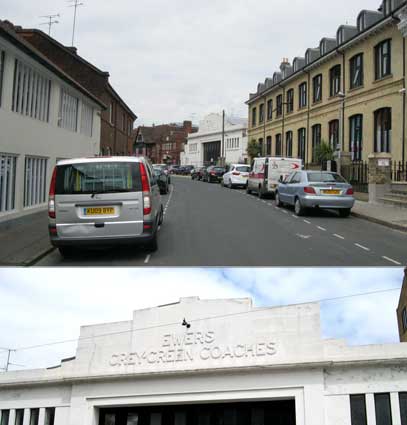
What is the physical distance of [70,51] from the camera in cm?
694

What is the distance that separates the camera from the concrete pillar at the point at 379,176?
19.0 meters

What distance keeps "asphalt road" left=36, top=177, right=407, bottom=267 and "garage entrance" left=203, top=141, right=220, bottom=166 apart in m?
36.8

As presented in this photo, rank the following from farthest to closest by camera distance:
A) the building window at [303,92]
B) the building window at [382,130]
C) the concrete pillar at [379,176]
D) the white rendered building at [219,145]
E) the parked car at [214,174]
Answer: the white rendered building at [219,145]
the parked car at [214,174]
the building window at [303,92]
the building window at [382,130]
the concrete pillar at [379,176]

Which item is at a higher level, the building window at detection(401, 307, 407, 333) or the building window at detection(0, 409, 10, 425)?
the building window at detection(401, 307, 407, 333)

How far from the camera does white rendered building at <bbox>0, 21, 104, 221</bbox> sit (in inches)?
380

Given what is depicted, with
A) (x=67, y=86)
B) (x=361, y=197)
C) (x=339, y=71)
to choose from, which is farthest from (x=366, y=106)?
(x=67, y=86)

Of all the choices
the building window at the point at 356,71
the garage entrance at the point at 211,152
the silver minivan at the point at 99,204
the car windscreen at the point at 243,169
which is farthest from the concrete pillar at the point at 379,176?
the garage entrance at the point at 211,152

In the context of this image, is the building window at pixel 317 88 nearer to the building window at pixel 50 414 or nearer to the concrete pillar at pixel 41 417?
the building window at pixel 50 414

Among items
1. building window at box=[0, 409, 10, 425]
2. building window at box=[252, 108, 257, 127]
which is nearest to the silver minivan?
building window at box=[0, 409, 10, 425]

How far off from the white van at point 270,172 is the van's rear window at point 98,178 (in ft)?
44.5

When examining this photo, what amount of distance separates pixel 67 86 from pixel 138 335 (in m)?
9.38

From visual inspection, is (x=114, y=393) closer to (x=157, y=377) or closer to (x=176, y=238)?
(x=157, y=377)

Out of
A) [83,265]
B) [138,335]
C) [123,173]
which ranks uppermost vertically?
[123,173]

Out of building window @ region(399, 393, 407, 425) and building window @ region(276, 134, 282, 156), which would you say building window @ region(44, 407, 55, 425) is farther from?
building window @ region(276, 134, 282, 156)
